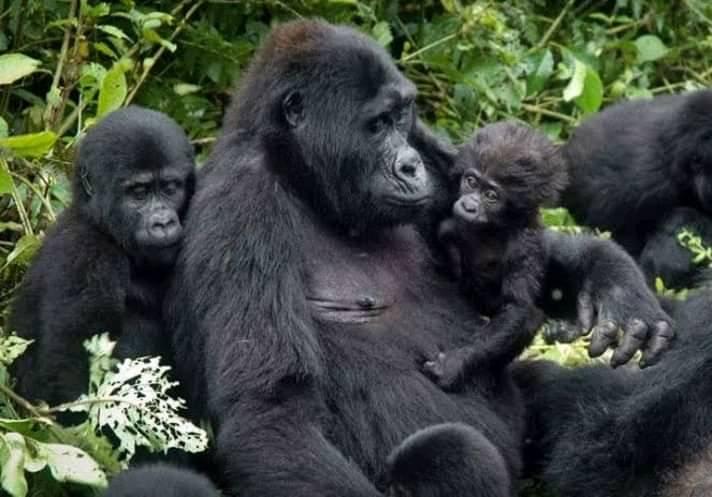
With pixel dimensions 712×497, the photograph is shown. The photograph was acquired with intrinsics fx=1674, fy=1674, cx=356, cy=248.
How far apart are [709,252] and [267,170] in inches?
57.4

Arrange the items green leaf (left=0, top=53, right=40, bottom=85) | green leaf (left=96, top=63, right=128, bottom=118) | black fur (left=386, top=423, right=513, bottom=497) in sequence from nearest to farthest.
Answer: black fur (left=386, top=423, right=513, bottom=497), green leaf (left=0, top=53, right=40, bottom=85), green leaf (left=96, top=63, right=128, bottom=118)

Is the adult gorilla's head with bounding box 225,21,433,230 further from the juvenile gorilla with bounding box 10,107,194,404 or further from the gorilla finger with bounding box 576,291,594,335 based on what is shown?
the gorilla finger with bounding box 576,291,594,335

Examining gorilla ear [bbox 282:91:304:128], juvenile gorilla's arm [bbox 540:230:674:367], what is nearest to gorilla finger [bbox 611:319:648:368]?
juvenile gorilla's arm [bbox 540:230:674:367]

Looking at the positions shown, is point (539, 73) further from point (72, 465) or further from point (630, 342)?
point (72, 465)

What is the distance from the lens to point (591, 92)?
8.59m

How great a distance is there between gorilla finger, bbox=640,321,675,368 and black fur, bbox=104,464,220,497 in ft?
5.18

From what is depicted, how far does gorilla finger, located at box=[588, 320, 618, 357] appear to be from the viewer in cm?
550

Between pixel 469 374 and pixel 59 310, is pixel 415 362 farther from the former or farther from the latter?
pixel 59 310

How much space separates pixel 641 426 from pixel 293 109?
153cm

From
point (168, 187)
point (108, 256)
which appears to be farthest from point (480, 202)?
point (108, 256)

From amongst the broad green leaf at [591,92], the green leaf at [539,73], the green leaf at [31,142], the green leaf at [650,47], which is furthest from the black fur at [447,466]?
the green leaf at [650,47]

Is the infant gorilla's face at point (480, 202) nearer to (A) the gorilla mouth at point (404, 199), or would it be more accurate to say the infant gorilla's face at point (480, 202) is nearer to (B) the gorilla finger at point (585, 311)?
(A) the gorilla mouth at point (404, 199)

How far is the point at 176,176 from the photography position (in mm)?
5703

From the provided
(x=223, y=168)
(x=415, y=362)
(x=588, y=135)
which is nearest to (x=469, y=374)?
(x=415, y=362)
